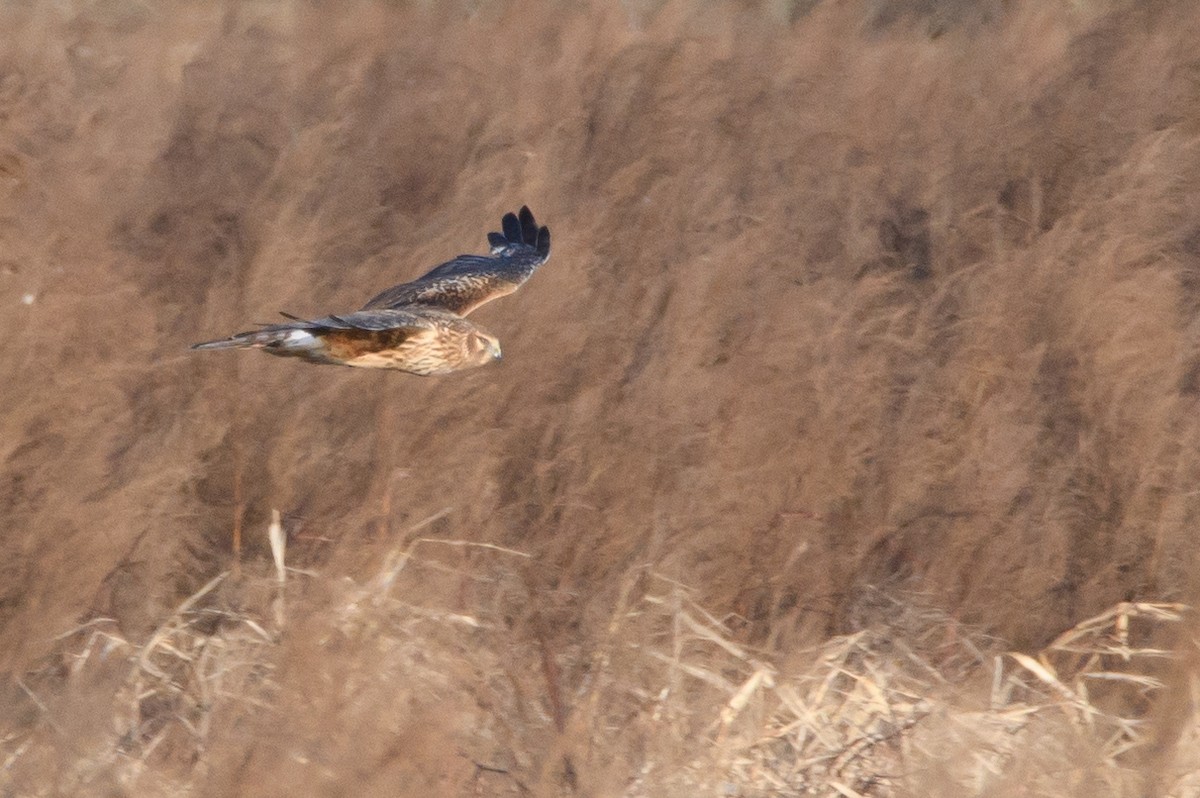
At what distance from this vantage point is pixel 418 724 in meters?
4.66

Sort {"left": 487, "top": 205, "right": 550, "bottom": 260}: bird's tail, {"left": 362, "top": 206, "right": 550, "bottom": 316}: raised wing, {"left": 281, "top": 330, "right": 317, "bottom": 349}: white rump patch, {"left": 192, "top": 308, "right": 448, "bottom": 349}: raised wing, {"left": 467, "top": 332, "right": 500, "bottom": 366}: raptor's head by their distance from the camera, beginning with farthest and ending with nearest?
{"left": 487, "top": 205, "right": 550, "bottom": 260}: bird's tail < {"left": 362, "top": 206, "right": 550, "bottom": 316}: raised wing < {"left": 467, "top": 332, "right": 500, "bottom": 366}: raptor's head < {"left": 281, "top": 330, "right": 317, "bottom": 349}: white rump patch < {"left": 192, "top": 308, "right": 448, "bottom": 349}: raised wing

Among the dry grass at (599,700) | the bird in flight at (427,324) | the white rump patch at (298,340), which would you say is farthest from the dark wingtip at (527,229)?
the white rump patch at (298,340)

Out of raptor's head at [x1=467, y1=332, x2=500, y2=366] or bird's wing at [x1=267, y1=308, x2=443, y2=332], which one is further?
raptor's head at [x1=467, y1=332, x2=500, y2=366]

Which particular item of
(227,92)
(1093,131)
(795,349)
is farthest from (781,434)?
(227,92)

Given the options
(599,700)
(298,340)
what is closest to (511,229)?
(298,340)

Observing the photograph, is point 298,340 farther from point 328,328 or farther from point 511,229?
point 511,229

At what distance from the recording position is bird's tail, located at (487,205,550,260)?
6.27 m

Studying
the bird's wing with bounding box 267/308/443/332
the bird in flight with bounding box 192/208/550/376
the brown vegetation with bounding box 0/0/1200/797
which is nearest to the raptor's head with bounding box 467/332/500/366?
the bird in flight with bounding box 192/208/550/376

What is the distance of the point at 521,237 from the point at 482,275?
386mm

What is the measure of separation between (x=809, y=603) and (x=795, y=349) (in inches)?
35.9

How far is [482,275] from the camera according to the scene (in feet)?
19.6

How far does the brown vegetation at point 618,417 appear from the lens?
534 centimetres

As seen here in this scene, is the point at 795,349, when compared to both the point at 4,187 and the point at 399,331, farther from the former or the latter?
the point at 4,187

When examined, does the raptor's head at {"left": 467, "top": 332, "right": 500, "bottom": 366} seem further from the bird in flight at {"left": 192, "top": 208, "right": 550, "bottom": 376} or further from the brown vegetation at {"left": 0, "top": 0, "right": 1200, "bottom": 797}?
the brown vegetation at {"left": 0, "top": 0, "right": 1200, "bottom": 797}
